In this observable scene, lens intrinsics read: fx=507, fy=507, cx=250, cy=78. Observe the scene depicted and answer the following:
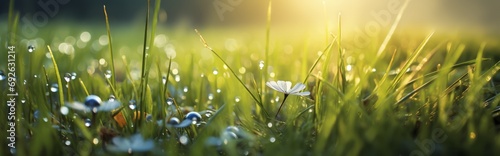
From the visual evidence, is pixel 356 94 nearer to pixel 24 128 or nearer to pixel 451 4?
pixel 24 128

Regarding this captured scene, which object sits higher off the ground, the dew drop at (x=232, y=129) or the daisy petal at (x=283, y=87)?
the daisy petal at (x=283, y=87)

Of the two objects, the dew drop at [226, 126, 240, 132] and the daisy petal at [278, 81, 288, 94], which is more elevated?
the daisy petal at [278, 81, 288, 94]

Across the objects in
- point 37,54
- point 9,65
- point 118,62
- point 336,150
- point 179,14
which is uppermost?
point 179,14

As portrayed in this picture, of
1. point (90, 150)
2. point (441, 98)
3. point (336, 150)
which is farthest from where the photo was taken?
point (441, 98)

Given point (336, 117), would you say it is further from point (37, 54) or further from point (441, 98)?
point (37, 54)

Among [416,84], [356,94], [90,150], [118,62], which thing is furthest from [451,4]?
[90,150]

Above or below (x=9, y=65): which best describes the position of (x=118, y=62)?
above

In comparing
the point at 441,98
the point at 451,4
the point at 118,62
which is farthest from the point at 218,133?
the point at 451,4

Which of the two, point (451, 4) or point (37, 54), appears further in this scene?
point (451, 4)

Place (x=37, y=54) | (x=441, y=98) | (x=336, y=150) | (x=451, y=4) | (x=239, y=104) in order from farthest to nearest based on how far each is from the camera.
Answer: (x=451, y=4)
(x=37, y=54)
(x=239, y=104)
(x=441, y=98)
(x=336, y=150)
